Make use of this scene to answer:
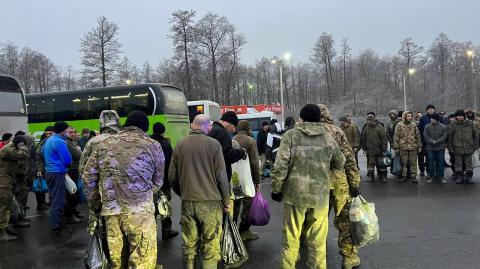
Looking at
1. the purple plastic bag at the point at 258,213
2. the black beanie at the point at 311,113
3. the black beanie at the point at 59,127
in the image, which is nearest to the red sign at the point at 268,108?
the black beanie at the point at 59,127

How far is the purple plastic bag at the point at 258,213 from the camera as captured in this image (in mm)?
6297

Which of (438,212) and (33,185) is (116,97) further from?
(438,212)

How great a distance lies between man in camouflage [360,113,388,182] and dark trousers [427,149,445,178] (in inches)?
45.8

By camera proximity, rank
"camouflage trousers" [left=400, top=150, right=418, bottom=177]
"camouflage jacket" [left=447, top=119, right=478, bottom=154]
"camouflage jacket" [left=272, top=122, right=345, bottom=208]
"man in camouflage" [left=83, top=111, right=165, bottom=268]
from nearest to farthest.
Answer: "man in camouflage" [left=83, top=111, right=165, bottom=268] < "camouflage jacket" [left=272, top=122, right=345, bottom=208] < "camouflage jacket" [left=447, top=119, right=478, bottom=154] < "camouflage trousers" [left=400, top=150, right=418, bottom=177]

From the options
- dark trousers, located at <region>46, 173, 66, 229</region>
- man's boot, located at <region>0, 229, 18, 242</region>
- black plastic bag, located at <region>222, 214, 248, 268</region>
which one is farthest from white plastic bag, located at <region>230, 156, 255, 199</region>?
man's boot, located at <region>0, 229, 18, 242</region>

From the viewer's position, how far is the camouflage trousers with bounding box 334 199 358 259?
17.3 feet

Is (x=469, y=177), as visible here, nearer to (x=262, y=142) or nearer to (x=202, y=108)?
(x=262, y=142)

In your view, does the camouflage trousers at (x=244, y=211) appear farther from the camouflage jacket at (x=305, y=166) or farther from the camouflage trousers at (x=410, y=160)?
the camouflage trousers at (x=410, y=160)

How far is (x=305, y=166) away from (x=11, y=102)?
13748mm

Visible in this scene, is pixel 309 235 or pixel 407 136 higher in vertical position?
pixel 407 136

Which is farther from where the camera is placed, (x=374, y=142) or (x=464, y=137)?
(x=374, y=142)

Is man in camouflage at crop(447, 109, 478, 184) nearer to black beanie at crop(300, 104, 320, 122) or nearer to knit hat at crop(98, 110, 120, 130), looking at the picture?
black beanie at crop(300, 104, 320, 122)

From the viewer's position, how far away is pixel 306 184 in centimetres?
479

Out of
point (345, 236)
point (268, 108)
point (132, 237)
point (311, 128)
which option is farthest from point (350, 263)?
point (268, 108)
